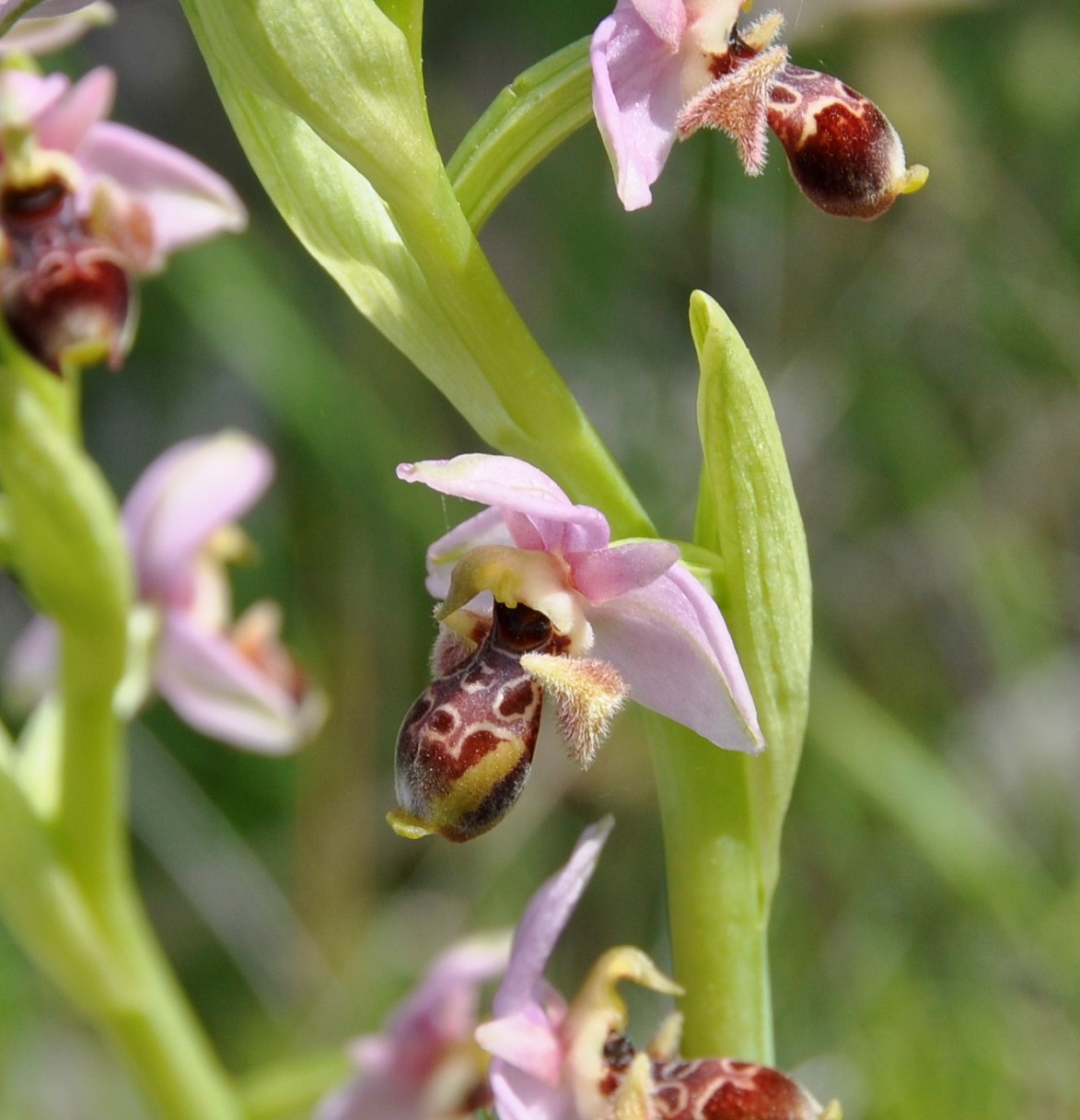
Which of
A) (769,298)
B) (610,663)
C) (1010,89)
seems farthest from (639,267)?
(610,663)

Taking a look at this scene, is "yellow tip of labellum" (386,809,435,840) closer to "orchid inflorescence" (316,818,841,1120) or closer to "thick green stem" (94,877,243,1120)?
"orchid inflorescence" (316,818,841,1120)

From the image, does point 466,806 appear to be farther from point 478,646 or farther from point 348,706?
point 348,706

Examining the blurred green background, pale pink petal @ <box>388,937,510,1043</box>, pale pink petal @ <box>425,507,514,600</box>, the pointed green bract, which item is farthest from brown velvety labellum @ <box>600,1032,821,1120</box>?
the blurred green background

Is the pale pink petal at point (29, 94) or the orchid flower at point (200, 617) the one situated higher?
the pale pink petal at point (29, 94)

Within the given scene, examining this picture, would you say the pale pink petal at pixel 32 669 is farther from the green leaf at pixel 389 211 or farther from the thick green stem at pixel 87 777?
the green leaf at pixel 389 211

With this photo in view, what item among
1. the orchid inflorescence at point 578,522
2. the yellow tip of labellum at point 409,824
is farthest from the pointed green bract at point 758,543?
the yellow tip of labellum at point 409,824

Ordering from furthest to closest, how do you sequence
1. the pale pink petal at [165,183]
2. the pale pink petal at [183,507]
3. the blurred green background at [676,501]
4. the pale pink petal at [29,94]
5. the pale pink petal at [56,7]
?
1. the blurred green background at [676,501]
2. the pale pink petal at [183,507]
3. the pale pink petal at [165,183]
4. the pale pink petal at [29,94]
5. the pale pink petal at [56,7]
